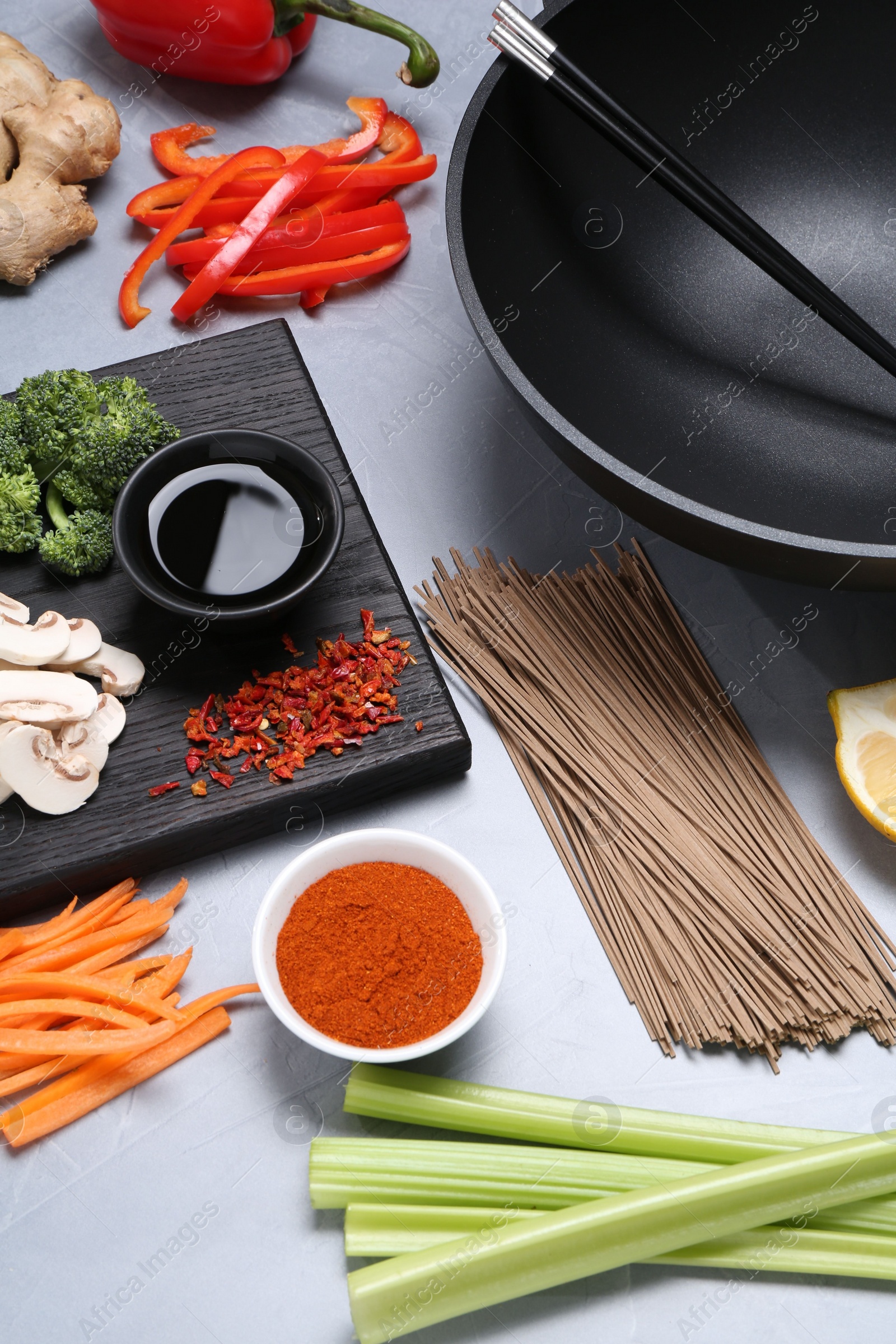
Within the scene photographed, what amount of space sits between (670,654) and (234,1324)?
3.40 ft

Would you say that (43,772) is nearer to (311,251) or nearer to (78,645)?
(78,645)

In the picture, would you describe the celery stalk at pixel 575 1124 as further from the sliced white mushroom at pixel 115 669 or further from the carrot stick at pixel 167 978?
the sliced white mushroom at pixel 115 669

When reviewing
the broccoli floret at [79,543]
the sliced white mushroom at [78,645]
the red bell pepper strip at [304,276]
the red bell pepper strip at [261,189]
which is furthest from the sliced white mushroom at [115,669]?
the red bell pepper strip at [261,189]

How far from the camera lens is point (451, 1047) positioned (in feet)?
4.62

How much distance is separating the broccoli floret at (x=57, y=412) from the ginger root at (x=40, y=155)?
0.44 m

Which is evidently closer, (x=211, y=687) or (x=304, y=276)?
(x=211, y=687)

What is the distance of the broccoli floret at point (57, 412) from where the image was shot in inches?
56.1

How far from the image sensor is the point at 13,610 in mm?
Answer: 1392

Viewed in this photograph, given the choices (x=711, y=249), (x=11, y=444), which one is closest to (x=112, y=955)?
(x=11, y=444)

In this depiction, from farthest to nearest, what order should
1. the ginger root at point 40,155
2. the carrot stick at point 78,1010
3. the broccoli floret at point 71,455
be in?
1. the ginger root at point 40,155
2. the broccoli floret at point 71,455
3. the carrot stick at point 78,1010

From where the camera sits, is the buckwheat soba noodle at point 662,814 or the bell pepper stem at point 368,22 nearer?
the buckwheat soba noodle at point 662,814

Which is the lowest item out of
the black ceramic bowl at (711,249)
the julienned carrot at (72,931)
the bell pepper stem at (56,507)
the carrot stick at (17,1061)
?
the carrot stick at (17,1061)

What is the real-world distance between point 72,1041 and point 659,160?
1.34 m

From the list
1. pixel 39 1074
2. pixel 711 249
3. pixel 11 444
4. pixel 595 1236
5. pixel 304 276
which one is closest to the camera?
pixel 595 1236
